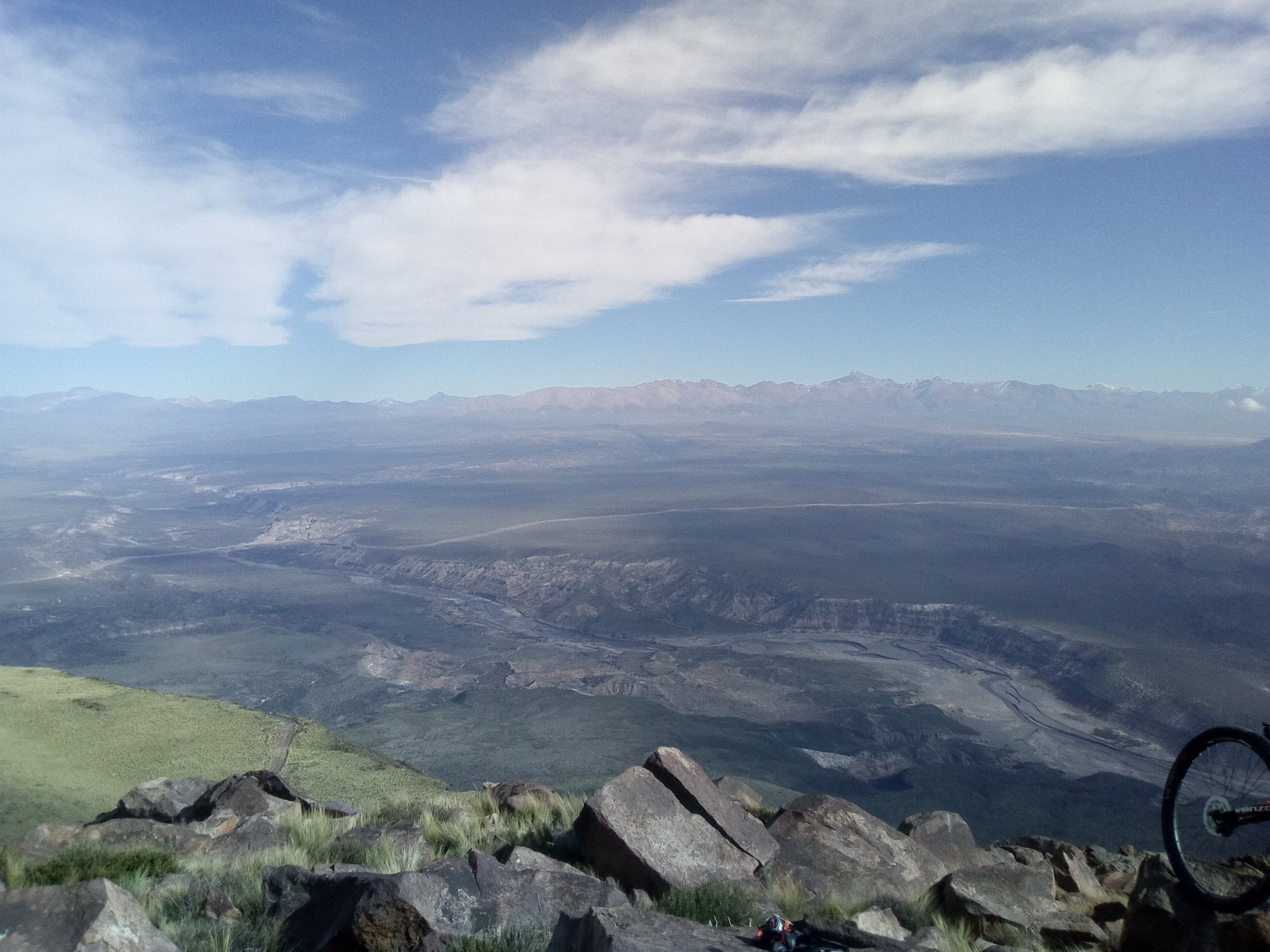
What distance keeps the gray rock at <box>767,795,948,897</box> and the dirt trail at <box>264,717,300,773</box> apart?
1928 cm

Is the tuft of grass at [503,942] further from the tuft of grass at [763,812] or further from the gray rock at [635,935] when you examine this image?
the tuft of grass at [763,812]

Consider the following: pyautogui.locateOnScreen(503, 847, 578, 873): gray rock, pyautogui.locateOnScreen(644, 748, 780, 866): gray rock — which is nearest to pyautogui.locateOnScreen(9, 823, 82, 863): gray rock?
pyautogui.locateOnScreen(503, 847, 578, 873): gray rock

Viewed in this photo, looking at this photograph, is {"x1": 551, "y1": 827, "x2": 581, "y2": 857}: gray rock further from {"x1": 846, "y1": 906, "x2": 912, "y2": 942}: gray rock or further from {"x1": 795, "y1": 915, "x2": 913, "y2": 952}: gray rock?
{"x1": 795, "y1": 915, "x2": 913, "y2": 952}: gray rock

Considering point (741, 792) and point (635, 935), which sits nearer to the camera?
point (635, 935)

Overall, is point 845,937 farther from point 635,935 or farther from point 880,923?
point 635,935

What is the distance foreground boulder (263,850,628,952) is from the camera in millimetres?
5230

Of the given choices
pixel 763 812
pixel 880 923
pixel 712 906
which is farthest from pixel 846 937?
pixel 763 812

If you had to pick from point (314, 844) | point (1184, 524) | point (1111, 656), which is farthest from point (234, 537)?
point (1184, 524)

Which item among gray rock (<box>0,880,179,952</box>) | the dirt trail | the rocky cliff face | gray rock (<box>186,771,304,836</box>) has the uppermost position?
gray rock (<box>0,880,179,952</box>)

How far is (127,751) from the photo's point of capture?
25375 millimetres

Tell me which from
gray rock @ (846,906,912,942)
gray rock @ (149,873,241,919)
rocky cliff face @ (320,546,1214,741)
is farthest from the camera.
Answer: rocky cliff face @ (320,546,1214,741)

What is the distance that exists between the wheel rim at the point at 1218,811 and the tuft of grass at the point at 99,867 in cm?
888

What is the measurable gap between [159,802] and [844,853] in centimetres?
1092

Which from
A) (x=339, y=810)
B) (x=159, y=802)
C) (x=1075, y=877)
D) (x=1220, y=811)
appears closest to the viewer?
(x=1220, y=811)
